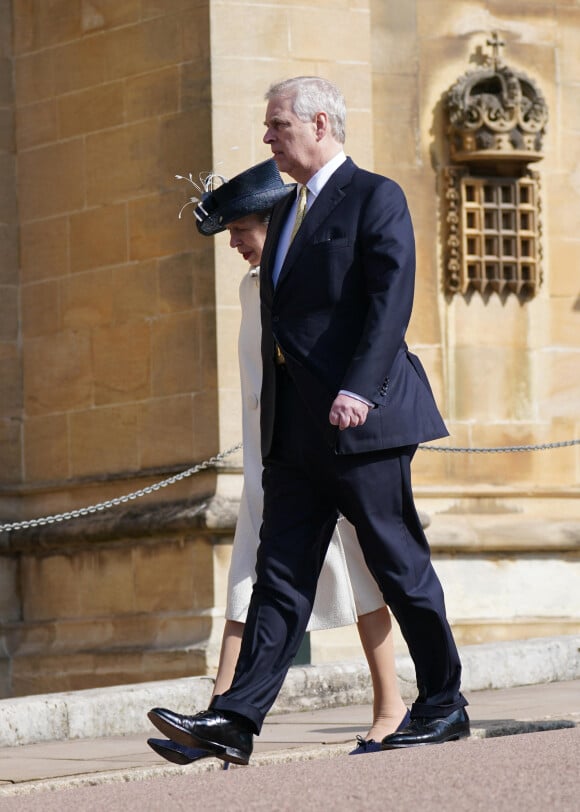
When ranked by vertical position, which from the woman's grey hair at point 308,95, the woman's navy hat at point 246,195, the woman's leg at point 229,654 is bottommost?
the woman's leg at point 229,654

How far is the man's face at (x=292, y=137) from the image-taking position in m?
5.54

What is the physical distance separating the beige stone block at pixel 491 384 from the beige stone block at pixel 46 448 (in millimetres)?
1999

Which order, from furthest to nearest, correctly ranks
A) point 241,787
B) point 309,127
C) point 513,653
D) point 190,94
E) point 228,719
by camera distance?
point 190,94 < point 513,653 < point 309,127 < point 228,719 < point 241,787

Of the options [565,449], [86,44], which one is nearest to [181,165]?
[86,44]

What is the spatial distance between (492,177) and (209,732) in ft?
19.3

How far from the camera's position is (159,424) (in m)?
→ 10.1

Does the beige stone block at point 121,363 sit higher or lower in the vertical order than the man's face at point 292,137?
lower

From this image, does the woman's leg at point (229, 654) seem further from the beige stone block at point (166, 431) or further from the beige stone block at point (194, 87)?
the beige stone block at point (194, 87)

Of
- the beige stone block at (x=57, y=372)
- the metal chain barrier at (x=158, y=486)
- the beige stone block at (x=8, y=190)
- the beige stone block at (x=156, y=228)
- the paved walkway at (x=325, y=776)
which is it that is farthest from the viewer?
the beige stone block at (x=8, y=190)

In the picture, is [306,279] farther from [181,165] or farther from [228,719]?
[181,165]

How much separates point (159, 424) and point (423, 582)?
15.8 ft

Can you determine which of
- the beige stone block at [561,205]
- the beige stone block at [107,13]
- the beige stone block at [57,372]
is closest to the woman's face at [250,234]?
the beige stone block at [57,372]

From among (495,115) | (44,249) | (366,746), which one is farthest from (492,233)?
(366,746)

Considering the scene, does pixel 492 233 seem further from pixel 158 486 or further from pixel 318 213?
pixel 318 213
